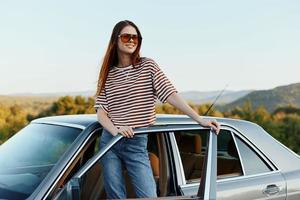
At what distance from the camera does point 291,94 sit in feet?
65.4

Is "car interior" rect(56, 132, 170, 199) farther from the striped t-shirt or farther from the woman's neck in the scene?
the woman's neck

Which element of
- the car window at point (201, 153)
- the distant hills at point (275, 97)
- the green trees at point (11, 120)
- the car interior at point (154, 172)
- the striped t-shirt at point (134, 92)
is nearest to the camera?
the striped t-shirt at point (134, 92)

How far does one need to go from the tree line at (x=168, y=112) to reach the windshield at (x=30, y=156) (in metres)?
8.24

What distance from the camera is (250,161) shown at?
4.73 meters

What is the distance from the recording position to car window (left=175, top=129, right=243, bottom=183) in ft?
14.4

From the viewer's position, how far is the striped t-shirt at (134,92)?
12.4 feet

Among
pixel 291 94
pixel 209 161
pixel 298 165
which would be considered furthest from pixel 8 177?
pixel 291 94

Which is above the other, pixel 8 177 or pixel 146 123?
pixel 146 123

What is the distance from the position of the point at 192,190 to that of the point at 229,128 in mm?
799

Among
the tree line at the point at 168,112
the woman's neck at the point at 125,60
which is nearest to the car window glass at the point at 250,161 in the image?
the woman's neck at the point at 125,60

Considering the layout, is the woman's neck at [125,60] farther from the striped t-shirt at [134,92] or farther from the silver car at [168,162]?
the silver car at [168,162]

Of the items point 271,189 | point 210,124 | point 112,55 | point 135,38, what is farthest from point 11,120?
point 210,124

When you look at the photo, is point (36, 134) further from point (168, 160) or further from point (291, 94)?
point (291, 94)

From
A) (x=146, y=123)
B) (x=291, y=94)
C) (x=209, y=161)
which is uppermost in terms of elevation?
(x=146, y=123)
